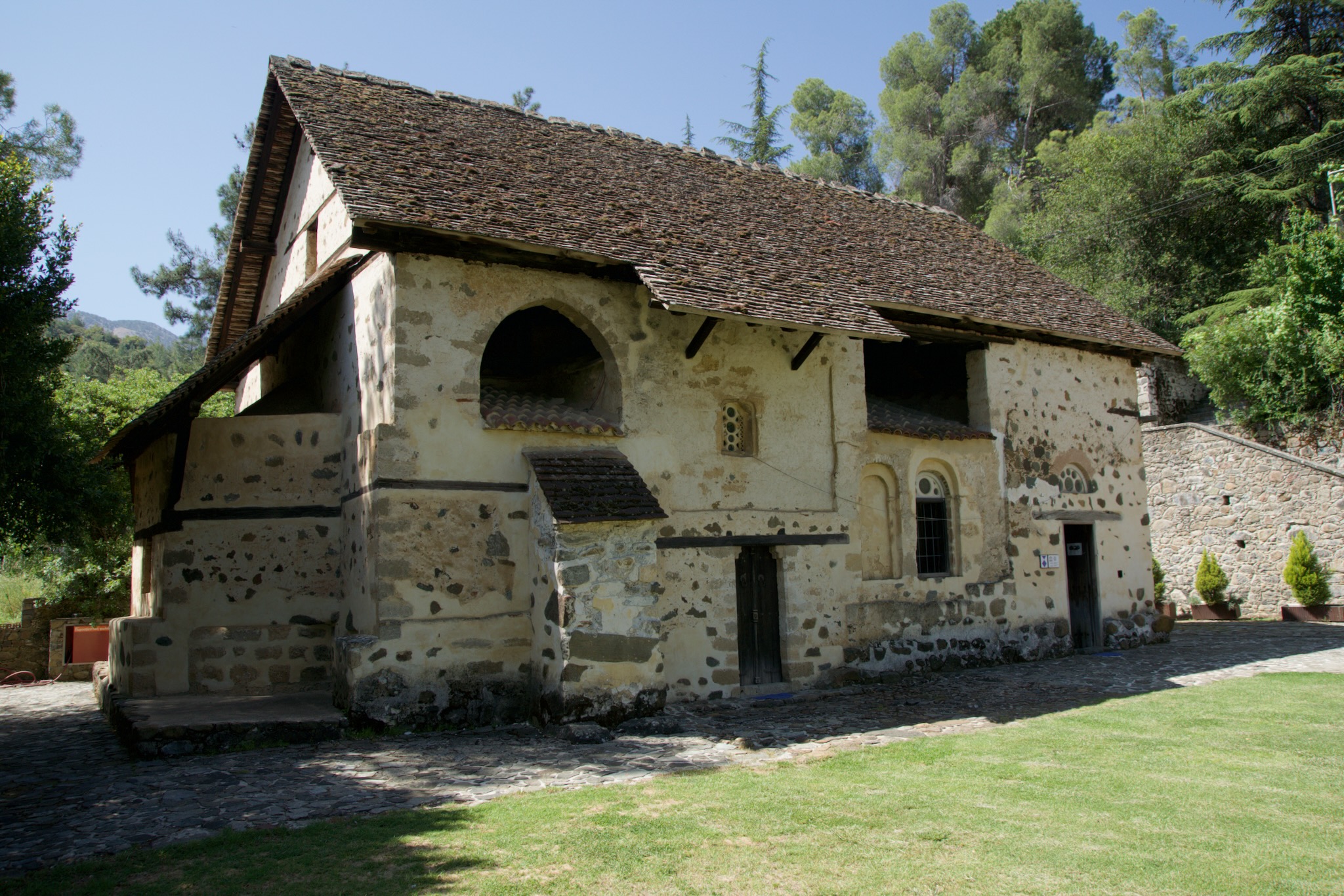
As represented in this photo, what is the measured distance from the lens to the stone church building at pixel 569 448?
10.0m

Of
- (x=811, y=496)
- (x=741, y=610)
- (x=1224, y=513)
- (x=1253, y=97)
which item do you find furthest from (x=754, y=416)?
(x=1253, y=97)

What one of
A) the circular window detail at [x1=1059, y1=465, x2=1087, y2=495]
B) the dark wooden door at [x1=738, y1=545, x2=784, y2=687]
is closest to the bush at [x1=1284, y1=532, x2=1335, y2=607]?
the circular window detail at [x1=1059, y1=465, x2=1087, y2=495]

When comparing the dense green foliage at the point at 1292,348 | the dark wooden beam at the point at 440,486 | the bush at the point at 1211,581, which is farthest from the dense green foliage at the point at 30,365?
the dense green foliage at the point at 1292,348

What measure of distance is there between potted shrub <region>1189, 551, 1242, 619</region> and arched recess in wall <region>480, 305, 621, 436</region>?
16.4 metres

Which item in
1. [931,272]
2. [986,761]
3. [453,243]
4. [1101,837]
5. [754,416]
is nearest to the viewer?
[1101,837]

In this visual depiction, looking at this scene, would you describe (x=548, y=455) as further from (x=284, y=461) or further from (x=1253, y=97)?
(x=1253, y=97)

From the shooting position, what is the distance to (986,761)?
781 cm

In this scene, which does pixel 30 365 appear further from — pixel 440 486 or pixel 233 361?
pixel 440 486

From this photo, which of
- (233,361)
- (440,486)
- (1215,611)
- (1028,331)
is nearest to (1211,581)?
(1215,611)

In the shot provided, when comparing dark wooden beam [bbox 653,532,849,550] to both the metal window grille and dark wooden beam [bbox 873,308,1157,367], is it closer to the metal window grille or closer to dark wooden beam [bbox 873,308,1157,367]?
the metal window grille

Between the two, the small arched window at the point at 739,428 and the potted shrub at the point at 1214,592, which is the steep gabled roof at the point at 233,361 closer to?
the small arched window at the point at 739,428

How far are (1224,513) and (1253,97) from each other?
1458 cm

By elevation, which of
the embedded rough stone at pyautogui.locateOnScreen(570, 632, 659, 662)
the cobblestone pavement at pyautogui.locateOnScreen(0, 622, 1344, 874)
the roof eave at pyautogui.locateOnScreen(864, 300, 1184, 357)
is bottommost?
the cobblestone pavement at pyautogui.locateOnScreen(0, 622, 1344, 874)

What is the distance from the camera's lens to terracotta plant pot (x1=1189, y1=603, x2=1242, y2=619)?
69.7 ft
